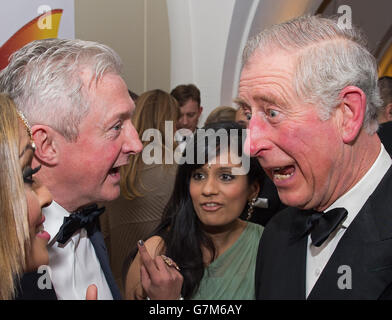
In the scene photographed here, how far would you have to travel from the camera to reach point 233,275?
7.00 feet

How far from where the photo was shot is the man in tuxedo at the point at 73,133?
4.89 feet

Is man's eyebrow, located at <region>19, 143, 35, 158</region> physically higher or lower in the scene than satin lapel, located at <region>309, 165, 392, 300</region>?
higher

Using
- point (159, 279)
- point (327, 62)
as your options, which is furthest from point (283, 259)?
point (327, 62)

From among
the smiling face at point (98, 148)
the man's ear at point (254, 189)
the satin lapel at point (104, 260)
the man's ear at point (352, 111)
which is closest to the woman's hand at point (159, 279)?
the satin lapel at point (104, 260)

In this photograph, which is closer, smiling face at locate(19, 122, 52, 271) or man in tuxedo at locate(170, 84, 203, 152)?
smiling face at locate(19, 122, 52, 271)

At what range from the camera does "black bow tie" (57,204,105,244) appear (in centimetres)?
155

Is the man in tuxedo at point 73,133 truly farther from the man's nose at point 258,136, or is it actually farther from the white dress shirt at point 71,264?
the man's nose at point 258,136

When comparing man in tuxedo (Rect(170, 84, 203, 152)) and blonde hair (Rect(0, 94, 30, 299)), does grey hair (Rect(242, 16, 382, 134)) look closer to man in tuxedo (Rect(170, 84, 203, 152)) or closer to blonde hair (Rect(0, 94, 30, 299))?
blonde hair (Rect(0, 94, 30, 299))

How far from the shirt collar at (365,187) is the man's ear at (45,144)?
33.9 inches

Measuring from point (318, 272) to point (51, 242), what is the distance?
816 mm

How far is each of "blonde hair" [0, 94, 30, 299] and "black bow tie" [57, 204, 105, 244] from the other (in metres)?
0.52

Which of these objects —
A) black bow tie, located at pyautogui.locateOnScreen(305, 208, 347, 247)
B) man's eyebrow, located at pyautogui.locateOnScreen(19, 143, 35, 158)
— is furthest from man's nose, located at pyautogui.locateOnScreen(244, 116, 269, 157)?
man's eyebrow, located at pyautogui.locateOnScreen(19, 143, 35, 158)

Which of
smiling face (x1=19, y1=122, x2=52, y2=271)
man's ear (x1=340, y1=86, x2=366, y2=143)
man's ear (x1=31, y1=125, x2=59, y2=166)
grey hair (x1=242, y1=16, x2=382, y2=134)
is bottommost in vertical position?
smiling face (x1=19, y1=122, x2=52, y2=271)
